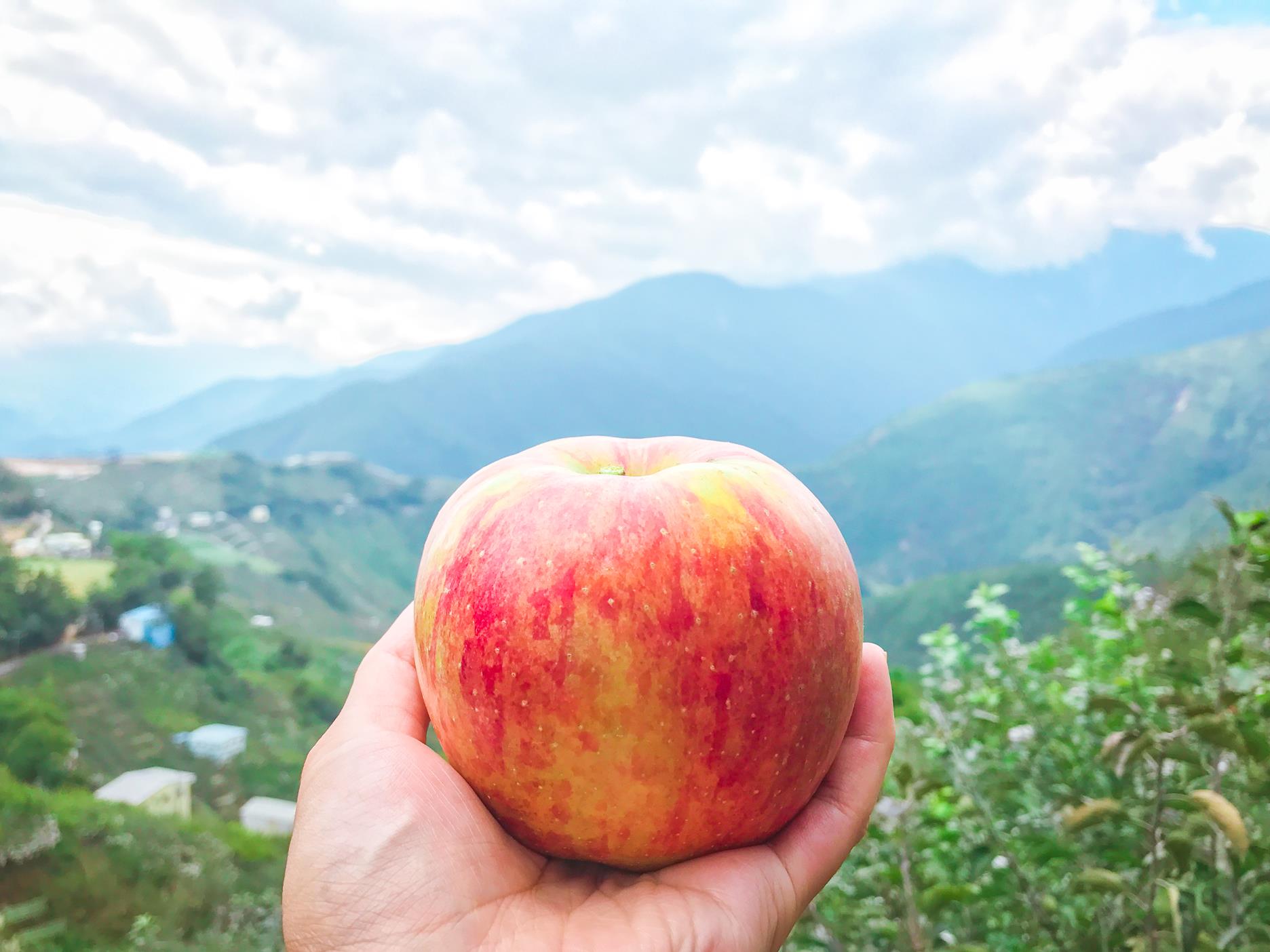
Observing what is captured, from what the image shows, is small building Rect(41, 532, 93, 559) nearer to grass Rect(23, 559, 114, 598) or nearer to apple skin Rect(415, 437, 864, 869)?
grass Rect(23, 559, 114, 598)

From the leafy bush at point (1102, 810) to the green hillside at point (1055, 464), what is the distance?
32.2 m

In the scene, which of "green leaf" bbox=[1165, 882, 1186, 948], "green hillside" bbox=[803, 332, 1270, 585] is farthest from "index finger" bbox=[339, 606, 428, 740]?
"green hillside" bbox=[803, 332, 1270, 585]

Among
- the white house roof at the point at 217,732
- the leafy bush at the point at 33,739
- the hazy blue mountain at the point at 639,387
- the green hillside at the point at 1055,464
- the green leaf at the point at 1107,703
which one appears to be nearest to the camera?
the green leaf at the point at 1107,703

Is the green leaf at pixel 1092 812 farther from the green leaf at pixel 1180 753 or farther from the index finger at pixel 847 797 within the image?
the index finger at pixel 847 797

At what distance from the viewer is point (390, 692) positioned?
2.02 m

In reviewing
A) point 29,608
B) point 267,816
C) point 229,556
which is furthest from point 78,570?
point 229,556

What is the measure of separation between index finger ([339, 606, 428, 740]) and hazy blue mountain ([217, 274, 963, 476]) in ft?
208

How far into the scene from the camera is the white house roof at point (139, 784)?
201 inches

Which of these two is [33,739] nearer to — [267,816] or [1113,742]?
[267,816]

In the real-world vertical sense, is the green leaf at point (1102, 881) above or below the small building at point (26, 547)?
below

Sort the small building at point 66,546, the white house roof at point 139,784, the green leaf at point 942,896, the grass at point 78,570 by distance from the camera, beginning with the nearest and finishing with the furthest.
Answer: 1. the green leaf at point 942,896
2. the white house roof at point 139,784
3. the grass at point 78,570
4. the small building at point 66,546

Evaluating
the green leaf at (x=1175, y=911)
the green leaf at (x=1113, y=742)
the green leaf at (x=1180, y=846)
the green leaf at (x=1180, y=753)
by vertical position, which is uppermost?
the green leaf at (x=1113, y=742)

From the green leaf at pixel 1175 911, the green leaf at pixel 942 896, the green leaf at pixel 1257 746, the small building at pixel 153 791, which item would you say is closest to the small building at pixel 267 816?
the small building at pixel 153 791

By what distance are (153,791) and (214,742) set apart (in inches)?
99.4
